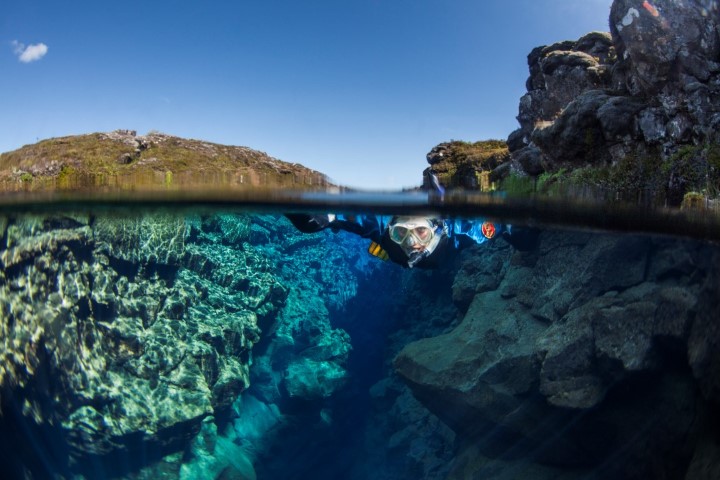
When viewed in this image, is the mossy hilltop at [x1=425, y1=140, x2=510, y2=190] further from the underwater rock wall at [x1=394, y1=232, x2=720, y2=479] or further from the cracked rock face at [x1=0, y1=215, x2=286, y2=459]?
the cracked rock face at [x1=0, y1=215, x2=286, y2=459]

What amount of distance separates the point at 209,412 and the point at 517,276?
25.6 feet

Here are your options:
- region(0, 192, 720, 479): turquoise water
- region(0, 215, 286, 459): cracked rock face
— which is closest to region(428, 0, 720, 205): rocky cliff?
region(0, 192, 720, 479): turquoise water

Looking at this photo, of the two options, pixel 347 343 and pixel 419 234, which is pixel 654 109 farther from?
pixel 347 343

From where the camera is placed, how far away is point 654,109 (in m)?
11.1

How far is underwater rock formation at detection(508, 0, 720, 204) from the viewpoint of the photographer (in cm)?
971

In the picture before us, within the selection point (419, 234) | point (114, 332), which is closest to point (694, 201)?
point (419, 234)

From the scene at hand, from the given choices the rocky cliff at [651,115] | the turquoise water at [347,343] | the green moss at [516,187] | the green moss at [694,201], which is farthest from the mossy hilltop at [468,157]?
the green moss at [694,201]

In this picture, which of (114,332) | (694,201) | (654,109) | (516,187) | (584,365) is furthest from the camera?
(654,109)

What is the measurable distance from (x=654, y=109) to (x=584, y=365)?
7057 millimetres

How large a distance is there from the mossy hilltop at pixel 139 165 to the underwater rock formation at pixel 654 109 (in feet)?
23.4

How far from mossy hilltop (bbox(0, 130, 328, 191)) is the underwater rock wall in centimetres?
482

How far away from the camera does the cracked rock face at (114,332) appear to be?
31.9ft

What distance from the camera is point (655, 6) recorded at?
463 inches

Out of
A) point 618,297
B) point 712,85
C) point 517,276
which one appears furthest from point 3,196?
point 712,85
